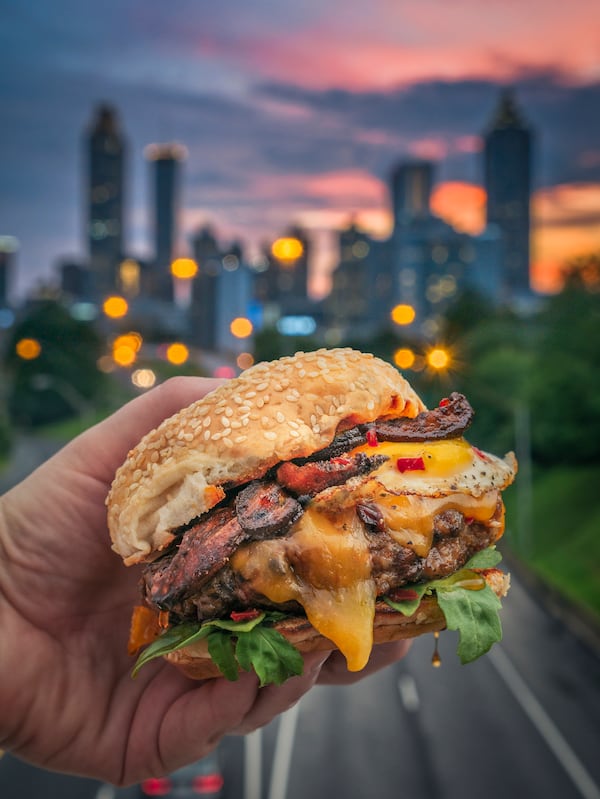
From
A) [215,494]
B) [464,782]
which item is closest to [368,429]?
[215,494]

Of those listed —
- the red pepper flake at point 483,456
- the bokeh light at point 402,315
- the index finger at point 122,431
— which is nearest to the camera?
the red pepper flake at point 483,456

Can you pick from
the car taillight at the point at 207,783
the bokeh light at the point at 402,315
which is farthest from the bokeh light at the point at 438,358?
the car taillight at the point at 207,783

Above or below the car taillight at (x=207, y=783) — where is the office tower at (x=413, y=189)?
above

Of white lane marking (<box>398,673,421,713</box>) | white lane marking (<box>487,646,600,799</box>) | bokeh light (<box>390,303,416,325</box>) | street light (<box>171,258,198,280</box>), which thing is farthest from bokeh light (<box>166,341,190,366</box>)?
white lane marking (<box>398,673,421,713</box>)

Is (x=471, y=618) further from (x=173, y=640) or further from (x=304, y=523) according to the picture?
(x=173, y=640)

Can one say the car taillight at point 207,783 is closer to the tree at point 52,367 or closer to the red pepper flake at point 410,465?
the red pepper flake at point 410,465

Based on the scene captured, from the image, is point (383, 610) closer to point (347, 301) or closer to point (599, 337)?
point (599, 337)

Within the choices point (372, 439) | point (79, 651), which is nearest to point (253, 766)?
point (79, 651)
